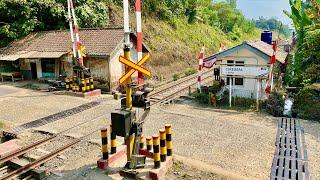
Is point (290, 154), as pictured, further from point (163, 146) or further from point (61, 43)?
point (61, 43)

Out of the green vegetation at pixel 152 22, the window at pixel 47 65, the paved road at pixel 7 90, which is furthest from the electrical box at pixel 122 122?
the green vegetation at pixel 152 22

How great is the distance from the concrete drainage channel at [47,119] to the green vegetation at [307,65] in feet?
35.7

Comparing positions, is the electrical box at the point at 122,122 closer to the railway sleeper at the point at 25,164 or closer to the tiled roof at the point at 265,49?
the railway sleeper at the point at 25,164

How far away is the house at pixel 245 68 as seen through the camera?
53.9ft

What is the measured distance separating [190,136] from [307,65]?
41.1 ft

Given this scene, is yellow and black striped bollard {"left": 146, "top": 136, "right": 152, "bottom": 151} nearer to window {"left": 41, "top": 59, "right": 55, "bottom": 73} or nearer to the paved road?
the paved road

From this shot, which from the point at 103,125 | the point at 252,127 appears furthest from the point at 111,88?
the point at 252,127

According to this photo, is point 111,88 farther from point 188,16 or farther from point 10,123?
point 188,16

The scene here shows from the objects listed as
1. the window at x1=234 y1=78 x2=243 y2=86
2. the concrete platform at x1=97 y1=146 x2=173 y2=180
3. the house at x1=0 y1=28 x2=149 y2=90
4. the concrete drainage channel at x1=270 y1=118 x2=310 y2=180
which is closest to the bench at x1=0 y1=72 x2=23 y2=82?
the house at x1=0 y1=28 x2=149 y2=90

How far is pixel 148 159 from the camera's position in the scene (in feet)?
31.5

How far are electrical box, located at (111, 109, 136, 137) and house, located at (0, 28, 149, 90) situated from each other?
12.2 meters

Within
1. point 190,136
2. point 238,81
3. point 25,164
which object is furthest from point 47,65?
point 190,136

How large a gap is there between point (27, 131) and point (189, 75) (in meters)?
18.0

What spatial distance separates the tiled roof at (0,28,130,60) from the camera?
2102 centimetres
